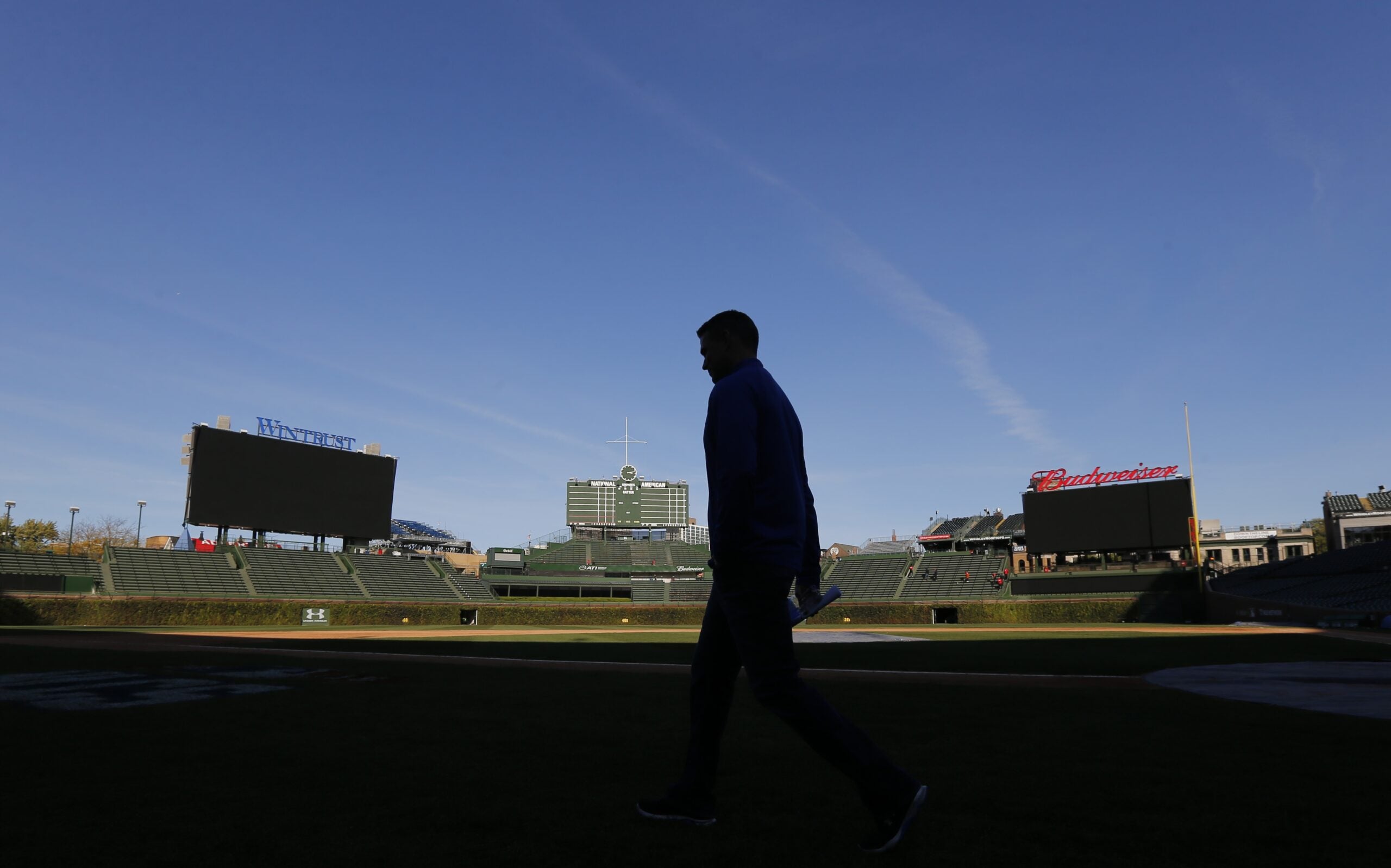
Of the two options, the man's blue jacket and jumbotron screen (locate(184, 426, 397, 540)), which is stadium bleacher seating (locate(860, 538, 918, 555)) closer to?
jumbotron screen (locate(184, 426, 397, 540))

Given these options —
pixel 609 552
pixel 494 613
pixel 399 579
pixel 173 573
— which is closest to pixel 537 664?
pixel 494 613

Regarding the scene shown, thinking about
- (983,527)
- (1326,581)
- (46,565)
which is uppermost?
(983,527)

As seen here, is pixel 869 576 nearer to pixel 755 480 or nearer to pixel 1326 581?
Result: pixel 1326 581

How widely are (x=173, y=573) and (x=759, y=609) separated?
164 ft

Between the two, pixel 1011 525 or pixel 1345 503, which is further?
pixel 1011 525

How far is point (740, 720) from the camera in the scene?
6.25 metres

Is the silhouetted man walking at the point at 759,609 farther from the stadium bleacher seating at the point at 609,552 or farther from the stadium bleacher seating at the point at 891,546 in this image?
the stadium bleacher seating at the point at 891,546

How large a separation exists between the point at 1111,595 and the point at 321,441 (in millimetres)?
45911

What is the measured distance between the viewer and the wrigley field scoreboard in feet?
271

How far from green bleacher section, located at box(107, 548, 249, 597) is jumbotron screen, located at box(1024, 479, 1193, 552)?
147 ft

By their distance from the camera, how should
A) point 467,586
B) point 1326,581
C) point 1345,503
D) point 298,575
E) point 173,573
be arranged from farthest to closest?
point 1345,503
point 467,586
point 298,575
point 173,573
point 1326,581

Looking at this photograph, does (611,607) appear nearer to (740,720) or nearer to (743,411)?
(740,720)

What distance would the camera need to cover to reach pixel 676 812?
339cm

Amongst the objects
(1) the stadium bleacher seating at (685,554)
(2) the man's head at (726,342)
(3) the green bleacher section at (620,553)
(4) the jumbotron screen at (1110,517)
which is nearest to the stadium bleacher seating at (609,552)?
(3) the green bleacher section at (620,553)
